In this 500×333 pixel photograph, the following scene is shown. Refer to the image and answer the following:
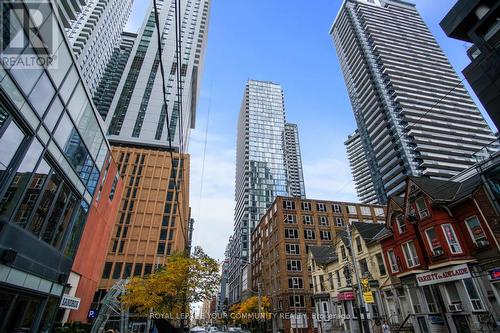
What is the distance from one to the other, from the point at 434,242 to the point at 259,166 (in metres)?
116

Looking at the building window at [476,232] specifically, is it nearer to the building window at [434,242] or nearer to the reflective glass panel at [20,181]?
the building window at [434,242]

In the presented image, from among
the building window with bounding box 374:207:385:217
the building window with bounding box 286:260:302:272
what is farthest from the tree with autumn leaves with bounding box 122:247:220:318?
the building window with bounding box 374:207:385:217

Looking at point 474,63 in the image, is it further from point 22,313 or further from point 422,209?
point 22,313

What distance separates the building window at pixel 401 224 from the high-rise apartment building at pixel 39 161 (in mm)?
28093

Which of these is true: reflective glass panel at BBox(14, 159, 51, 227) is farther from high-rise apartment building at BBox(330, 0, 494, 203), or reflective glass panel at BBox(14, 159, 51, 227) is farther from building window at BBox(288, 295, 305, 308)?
high-rise apartment building at BBox(330, 0, 494, 203)

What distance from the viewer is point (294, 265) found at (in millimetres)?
52562

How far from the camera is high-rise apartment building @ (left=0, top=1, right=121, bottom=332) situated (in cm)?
1158

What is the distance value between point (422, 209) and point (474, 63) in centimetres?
1174

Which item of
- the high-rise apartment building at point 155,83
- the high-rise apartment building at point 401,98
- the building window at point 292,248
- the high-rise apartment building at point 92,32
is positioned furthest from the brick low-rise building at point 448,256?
the high-rise apartment building at point 92,32

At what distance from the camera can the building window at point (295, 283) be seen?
1967 inches

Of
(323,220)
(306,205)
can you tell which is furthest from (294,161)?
(323,220)

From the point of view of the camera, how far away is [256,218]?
399ft

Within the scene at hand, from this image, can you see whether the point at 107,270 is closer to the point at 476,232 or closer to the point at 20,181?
the point at 20,181

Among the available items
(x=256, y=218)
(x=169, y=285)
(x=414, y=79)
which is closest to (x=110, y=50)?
(x=256, y=218)
